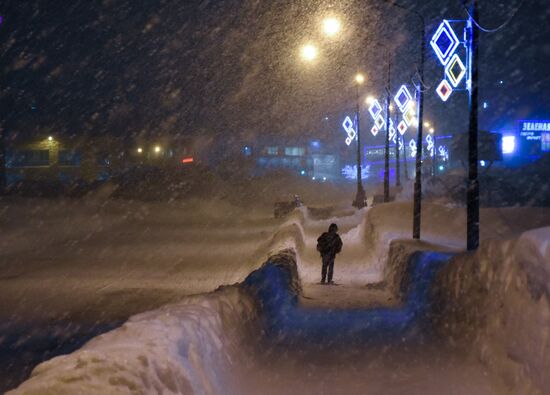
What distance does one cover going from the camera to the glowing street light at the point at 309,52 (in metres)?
31.5

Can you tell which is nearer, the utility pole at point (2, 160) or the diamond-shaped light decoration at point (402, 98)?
the diamond-shaped light decoration at point (402, 98)

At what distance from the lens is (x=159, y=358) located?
5613 millimetres

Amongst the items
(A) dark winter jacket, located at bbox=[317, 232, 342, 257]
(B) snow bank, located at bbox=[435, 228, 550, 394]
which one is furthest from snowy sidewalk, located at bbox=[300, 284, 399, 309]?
(B) snow bank, located at bbox=[435, 228, 550, 394]

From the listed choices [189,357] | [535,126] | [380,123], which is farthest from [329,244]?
[535,126]

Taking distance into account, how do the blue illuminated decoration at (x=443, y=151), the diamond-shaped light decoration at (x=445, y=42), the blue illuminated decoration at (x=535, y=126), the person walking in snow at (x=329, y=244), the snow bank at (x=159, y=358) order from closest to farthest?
the snow bank at (x=159, y=358), the person walking in snow at (x=329, y=244), the diamond-shaped light decoration at (x=445, y=42), the blue illuminated decoration at (x=535, y=126), the blue illuminated decoration at (x=443, y=151)

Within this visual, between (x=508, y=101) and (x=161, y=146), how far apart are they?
56.0 m

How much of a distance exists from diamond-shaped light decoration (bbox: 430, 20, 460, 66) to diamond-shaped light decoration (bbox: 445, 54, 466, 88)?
236mm

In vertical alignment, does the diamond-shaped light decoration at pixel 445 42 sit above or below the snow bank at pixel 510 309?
above

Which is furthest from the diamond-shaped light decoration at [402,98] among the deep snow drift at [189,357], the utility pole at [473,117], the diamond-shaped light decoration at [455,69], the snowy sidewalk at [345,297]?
the deep snow drift at [189,357]

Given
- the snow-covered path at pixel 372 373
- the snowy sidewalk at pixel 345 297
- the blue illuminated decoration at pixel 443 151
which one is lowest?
the snowy sidewalk at pixel 345 297

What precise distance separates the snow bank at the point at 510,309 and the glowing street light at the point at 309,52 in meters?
21.8

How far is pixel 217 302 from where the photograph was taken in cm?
952

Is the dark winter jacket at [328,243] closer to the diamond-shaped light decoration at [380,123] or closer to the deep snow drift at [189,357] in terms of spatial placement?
the deep snow drift at [189,357]

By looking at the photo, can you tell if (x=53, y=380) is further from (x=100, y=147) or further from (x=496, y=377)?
(x=100, y=147)
